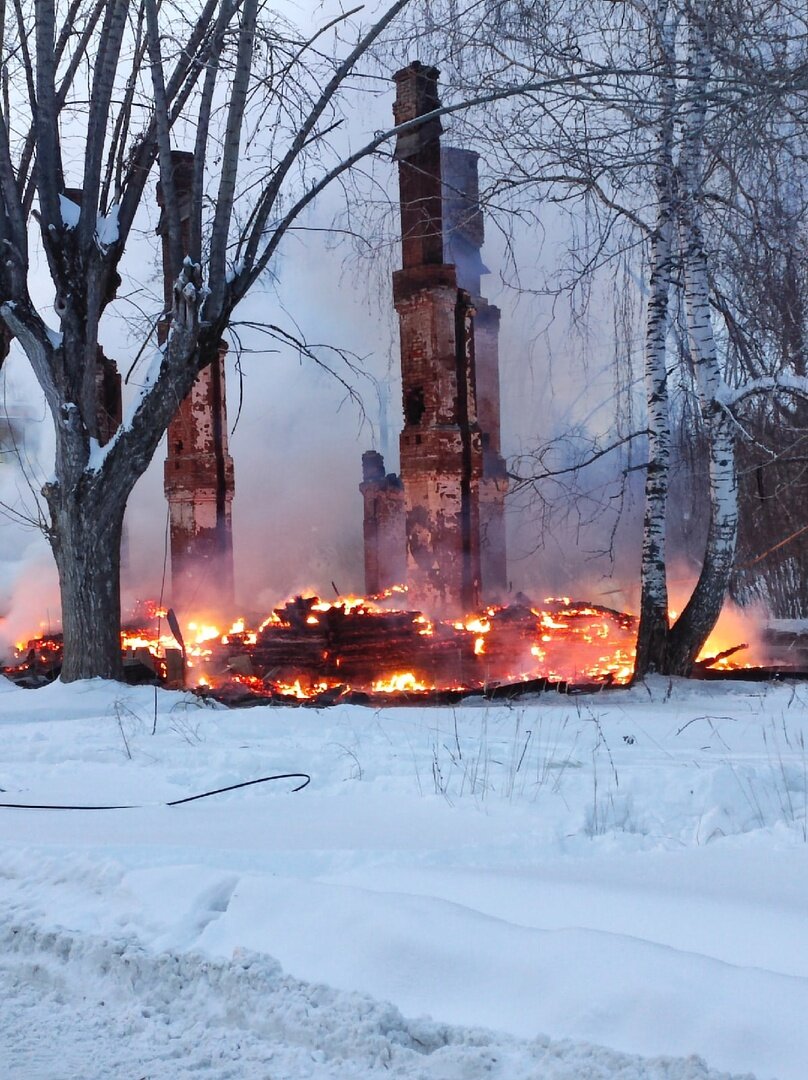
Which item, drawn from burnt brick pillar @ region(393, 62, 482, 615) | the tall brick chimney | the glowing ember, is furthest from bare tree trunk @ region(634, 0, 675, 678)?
the tall brick chimney

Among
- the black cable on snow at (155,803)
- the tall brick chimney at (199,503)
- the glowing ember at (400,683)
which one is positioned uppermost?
the tall brick chimney at (199,503)

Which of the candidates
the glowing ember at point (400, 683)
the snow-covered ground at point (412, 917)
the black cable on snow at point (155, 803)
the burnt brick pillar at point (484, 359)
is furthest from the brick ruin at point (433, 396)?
the black cable on snow at point (155, 803)

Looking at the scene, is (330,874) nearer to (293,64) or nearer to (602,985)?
(602,985)

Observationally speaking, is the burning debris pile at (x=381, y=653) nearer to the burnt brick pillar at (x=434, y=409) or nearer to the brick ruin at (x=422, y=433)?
the burnt brick pillar at (x=434, y=409)

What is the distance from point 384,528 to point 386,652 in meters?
10.5

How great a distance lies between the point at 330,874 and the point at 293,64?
7608 millimetres

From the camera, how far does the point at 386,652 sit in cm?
1319

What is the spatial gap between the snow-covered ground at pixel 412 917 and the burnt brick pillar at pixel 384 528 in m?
17.3

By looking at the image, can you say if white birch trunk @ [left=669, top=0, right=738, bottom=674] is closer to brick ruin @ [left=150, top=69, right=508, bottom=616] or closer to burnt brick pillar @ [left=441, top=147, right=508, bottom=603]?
brick ruin @ [left=150, top=69, right=508, bottom=616]

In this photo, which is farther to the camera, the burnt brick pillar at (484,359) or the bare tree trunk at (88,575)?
the burnt brick pillar at (484,359)

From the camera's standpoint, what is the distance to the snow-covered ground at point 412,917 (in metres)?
2.50

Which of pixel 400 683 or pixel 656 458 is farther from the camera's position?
pixel 400 683

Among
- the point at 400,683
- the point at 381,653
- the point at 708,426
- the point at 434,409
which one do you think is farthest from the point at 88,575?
the point at 434,409

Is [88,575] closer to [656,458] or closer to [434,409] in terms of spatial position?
[656,458]
